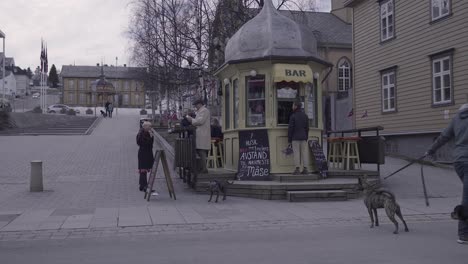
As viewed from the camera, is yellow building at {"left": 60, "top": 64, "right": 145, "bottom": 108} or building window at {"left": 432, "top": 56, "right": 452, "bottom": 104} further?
yellow building at {"left": 60, "top": 64, "right": 145, "bottom": 108}

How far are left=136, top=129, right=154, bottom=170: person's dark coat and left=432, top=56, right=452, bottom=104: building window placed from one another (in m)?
12.3

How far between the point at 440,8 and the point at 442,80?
2863 mm

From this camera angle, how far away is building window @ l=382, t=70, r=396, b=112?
79.4 ft

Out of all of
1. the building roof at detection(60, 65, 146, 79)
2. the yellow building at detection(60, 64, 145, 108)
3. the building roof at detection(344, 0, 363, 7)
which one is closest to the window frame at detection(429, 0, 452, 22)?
the building roof at detection(344, 0, 363, 7)

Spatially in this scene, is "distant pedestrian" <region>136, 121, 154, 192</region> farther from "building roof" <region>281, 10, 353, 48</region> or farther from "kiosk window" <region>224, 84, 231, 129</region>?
"building roof" <region>281, 10, 353, 48</region>

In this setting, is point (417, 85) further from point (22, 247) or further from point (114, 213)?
point (22, 247)

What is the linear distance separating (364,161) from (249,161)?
3.49 metres

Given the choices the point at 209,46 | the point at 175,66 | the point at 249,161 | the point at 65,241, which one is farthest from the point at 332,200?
the point at 175,66

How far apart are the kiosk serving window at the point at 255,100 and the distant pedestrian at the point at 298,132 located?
3.29 ft

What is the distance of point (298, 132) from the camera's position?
12992 mm

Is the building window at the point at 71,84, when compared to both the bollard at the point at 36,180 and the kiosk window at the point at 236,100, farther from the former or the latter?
the kiosk window at the point at 236,100

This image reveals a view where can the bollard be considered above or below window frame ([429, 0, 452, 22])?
below

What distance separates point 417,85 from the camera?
72.8ft

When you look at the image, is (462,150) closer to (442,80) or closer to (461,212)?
(461,212)
